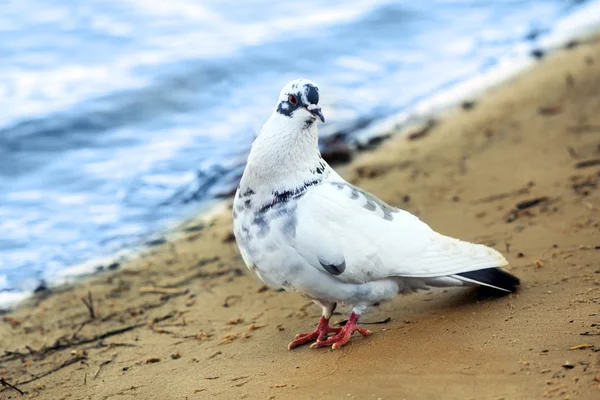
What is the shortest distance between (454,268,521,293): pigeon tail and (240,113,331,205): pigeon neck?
90cm

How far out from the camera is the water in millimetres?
7148

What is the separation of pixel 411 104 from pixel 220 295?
4.51m

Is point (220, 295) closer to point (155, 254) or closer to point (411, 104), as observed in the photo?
point (155, 254)

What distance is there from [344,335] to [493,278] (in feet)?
2.65

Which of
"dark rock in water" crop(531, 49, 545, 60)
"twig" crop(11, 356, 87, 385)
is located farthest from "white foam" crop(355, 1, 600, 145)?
"twig" crop(11, 356, 87, 385)

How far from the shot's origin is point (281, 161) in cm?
386

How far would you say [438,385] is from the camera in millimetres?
3184

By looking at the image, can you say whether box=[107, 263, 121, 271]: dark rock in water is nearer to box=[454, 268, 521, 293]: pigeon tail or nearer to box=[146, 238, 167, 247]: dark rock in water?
box=[146, 238, 167, 247]: dark rock in water

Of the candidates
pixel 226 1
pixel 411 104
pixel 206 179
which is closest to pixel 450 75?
pixel 411 104

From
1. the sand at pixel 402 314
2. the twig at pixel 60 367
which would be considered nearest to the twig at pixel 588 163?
the sand at pixel 402 314

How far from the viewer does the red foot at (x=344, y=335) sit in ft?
12.7

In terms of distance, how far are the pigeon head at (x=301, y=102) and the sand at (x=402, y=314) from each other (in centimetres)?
112

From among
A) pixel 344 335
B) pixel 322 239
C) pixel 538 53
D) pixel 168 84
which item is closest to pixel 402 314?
pixel 344 335

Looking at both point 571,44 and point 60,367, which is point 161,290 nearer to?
point 60,367
